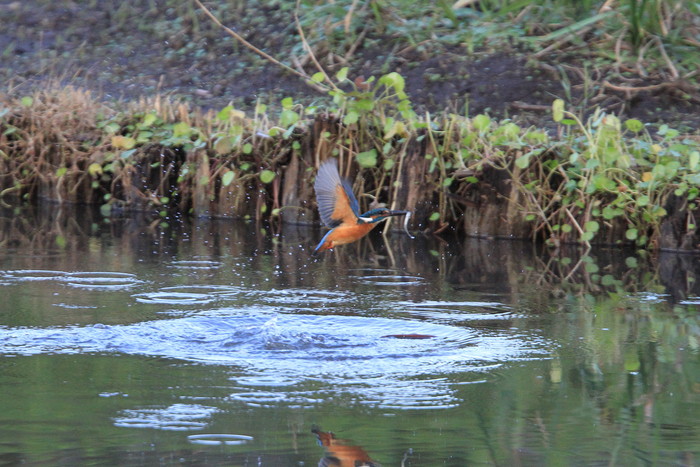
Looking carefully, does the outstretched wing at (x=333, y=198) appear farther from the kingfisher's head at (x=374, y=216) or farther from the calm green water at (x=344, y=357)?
the calm green water at (x=344, y=357)

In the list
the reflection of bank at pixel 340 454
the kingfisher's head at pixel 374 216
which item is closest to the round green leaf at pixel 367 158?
the kingfisher's head at pixel 374 216

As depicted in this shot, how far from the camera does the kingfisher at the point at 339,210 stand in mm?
5227

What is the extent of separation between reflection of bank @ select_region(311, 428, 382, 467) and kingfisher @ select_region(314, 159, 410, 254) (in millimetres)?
2141

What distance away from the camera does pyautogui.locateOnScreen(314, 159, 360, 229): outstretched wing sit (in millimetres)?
5250

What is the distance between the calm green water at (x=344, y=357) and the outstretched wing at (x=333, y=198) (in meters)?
0.40

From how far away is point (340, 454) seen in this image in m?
3.01

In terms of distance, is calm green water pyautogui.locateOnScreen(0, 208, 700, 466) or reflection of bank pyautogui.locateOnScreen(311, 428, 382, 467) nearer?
reflection of bank pyautogui.locateOnScreen(311, 428, 382, 467)

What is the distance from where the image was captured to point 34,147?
901 centimetres

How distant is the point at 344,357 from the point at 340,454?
45.5 inches

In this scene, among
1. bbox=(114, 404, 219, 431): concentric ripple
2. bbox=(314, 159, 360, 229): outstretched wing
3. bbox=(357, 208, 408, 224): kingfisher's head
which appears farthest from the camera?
bbox=(314, 159, 360, 229): outstretched wing

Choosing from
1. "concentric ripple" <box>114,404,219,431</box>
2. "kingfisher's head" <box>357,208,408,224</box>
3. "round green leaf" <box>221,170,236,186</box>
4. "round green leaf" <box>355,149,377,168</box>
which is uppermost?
"round green leaf" <box>355,149,377,168</box>

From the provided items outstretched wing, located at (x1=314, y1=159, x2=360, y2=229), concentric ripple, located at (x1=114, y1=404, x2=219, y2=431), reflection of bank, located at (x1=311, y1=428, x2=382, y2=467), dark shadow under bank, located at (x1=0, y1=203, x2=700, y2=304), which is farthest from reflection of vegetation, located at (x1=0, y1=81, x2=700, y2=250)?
reflection of bank, located at (x1=311, y1=428, x2=382, y2=467)

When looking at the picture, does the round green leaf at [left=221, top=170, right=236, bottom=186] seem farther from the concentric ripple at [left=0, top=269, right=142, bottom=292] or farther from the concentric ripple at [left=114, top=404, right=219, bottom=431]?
the concentric ripple at [left=114, top=404, right=219, bottom=431]

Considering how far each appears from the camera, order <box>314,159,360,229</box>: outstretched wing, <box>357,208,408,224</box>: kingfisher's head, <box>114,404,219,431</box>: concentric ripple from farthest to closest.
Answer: <box>314,159,360,229</box>: outstretched wing → <box>357,208,408,224</box>: kingfisher's head → <box>114,404,219,431</box>: concentric ripple
